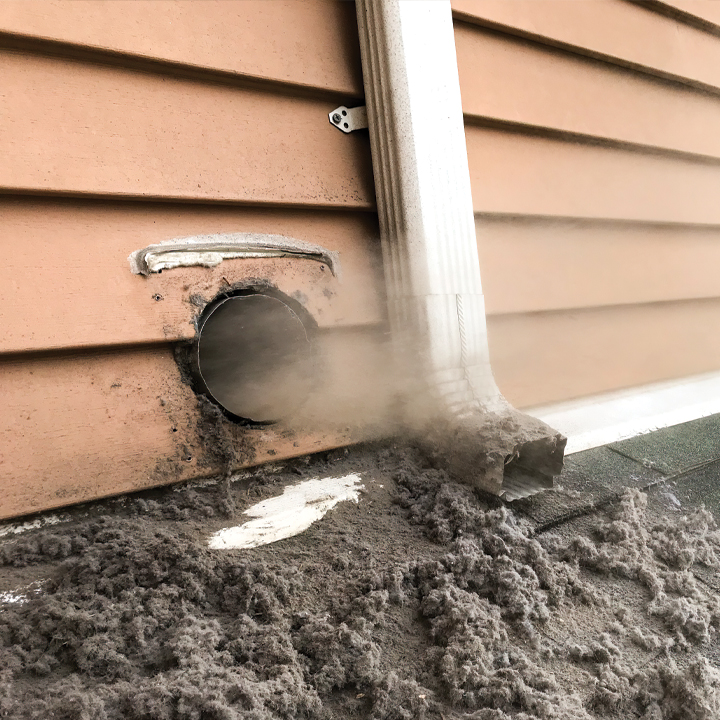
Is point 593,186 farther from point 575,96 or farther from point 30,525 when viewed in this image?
point 30,525

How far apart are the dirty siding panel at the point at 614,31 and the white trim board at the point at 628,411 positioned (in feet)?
4.64

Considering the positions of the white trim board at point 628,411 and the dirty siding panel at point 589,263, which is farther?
the dirty siding panel at point 589,263

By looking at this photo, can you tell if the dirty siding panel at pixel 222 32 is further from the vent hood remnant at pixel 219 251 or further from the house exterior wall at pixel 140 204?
the vent hood remnant at pixel 219 251

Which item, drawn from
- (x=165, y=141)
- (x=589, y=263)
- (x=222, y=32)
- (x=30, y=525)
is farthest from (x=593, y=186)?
(x=30, y=525)

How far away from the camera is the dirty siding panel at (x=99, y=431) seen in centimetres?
107

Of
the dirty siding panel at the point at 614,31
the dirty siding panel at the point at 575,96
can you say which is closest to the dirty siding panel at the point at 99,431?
the dirty siding panel at the point at 575,96

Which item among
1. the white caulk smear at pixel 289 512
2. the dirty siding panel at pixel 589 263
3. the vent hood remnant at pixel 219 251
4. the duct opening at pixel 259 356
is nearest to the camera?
the white caulk smear at pixel 289 512

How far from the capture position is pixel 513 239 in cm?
193

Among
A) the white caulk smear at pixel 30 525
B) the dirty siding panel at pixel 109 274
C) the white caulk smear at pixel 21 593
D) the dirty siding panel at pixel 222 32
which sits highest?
the dirty siding panel at pixel 222 32

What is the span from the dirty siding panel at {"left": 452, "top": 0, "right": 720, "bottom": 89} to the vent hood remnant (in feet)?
3.31

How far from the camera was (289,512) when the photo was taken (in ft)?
3.79

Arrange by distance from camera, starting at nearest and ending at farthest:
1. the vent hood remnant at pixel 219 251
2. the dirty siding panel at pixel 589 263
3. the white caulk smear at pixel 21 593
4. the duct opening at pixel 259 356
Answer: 1. the white caulk smear at pixel 21 593
2. the vent hood remnant at pixel 219 251
3. the duct opening at pixel 259 356
4. the dirty siding panel at pixel 589 263

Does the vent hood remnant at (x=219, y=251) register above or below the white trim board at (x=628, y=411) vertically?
above

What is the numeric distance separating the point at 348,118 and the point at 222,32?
0.39 meters
